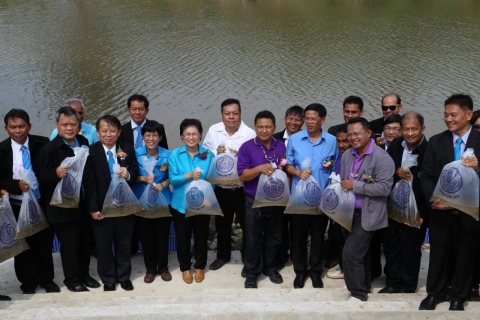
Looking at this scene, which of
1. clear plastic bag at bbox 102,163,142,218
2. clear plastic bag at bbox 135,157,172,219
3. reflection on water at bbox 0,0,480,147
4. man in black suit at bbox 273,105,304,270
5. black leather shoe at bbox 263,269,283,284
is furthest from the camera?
reflection on water at bbox 0,0,480,147

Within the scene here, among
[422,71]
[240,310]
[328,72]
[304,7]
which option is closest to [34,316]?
[240,310]

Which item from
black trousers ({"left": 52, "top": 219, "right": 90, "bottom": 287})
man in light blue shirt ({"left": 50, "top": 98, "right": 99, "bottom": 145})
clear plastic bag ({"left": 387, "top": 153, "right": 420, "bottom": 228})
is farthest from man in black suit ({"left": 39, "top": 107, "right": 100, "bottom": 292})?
clear plastic bag ({"left": 387, "top": 153, "right": 420, "bottom": 228})

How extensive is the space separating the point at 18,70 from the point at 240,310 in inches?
639

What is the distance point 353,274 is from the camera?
4.45 meters

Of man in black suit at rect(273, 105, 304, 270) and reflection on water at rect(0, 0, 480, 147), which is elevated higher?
reflection on water at rect(0, 0, 480, 147)

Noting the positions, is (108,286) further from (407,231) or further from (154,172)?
(407,231)

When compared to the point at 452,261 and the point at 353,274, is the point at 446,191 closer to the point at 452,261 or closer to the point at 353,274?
the point at 452,261

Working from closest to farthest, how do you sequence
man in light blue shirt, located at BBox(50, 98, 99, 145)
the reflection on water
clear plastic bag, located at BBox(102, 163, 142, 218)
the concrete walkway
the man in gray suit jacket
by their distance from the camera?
the concrete walkway, the man in gray suit jacket, clear plastic bag, located at BBox(102, 163, 142, 218), man in light blue shirt, located at BBox(50, 98, 99, 145), the reflection on water

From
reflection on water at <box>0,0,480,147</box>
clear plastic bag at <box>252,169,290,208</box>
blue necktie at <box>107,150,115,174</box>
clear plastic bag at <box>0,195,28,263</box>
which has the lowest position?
clear plastic bag at <box>0,195,28,263</box>

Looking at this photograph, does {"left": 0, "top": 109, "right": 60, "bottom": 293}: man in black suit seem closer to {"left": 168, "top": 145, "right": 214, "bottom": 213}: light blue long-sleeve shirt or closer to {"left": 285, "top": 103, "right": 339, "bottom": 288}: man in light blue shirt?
{"left": 168, "top": 145, "right": 214, "bottom": 213}: light blue long-sleeve shirt

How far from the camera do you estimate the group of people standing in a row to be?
4.21 metres

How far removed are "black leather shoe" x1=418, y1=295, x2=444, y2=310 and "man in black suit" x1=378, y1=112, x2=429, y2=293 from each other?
0.43 m

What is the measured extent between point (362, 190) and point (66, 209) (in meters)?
2.69

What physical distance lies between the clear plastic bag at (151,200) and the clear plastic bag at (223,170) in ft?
1.72
